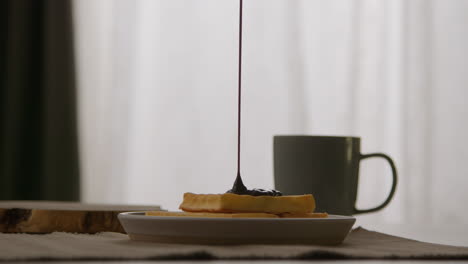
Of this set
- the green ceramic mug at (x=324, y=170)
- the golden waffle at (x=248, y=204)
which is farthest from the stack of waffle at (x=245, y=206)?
the green ceramic mug at (x=324, y=170)

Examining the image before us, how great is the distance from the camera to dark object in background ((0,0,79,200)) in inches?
94.8

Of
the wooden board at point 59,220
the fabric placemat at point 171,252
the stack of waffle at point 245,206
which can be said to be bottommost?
the wooden board at point 59,220

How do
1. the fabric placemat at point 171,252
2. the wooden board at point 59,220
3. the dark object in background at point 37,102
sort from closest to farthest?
the fabric placemat at point 171,252 < the wooden board at point 59,220 < the dark object in background at point 37,102

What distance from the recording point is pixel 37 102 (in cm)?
245

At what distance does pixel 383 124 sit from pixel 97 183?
3.37 ft

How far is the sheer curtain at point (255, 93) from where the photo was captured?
2.56 metres

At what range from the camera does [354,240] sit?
77 centimetres

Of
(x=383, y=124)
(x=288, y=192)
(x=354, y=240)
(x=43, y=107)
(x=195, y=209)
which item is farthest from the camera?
(x=383, y=124)

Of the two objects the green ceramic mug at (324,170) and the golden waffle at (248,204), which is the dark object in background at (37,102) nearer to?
the green ceramic mug at (324,170)

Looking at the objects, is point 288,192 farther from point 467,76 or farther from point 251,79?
point 467,76

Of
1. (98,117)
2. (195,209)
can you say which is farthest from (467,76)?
(195,209)

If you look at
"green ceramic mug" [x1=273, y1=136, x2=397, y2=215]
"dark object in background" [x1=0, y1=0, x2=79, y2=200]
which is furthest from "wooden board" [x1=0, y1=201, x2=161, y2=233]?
"dark object in background" [x1=0, y1=0, x2=79, y2=200]

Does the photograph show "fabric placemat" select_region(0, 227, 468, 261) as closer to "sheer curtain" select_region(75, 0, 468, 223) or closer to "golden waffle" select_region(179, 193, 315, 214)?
"golden waffle" select_region(179, 193, 315, 214)

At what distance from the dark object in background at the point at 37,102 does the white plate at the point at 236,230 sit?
73.5 inches
